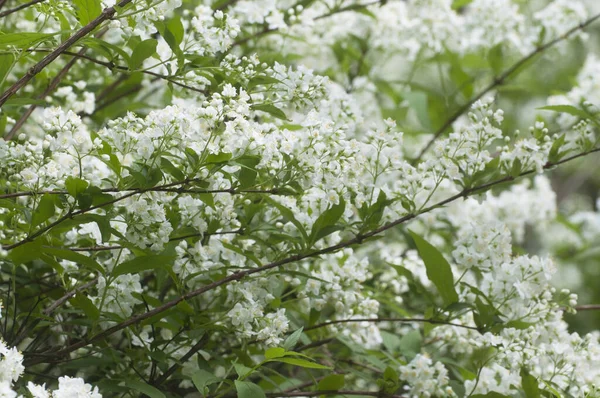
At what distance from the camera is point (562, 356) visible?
1500mm

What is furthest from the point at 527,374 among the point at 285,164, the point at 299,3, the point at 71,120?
the point at 299,3

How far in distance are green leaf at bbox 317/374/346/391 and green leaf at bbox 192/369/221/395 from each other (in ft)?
0.68

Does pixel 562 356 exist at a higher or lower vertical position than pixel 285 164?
lower

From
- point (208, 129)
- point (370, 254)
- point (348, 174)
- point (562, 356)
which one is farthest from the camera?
point (370, 254)

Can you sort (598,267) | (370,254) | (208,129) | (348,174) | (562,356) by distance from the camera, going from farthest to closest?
(598,267) < (370,254) < (562,356) < (348,174) < (208,129)

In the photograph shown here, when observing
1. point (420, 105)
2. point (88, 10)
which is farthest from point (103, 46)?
point (420, 105)

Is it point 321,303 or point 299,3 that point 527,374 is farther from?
point 299,3

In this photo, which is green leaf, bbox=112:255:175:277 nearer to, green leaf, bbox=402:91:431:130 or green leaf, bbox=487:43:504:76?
green leaf, bbox=402:91:431:130

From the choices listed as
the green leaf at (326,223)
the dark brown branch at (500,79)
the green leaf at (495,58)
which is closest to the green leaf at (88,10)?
the green leaf at (326,223)

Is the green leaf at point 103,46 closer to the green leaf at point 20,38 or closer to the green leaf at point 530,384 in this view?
the green leaf at point 20,38

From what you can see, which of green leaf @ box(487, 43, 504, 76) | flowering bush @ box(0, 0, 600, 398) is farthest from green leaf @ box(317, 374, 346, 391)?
green leaf @ box(487, 43, 504, 76)

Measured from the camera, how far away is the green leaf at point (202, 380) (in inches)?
48.0

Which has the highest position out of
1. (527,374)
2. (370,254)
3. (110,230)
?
(370,254)

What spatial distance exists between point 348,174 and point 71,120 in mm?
473
